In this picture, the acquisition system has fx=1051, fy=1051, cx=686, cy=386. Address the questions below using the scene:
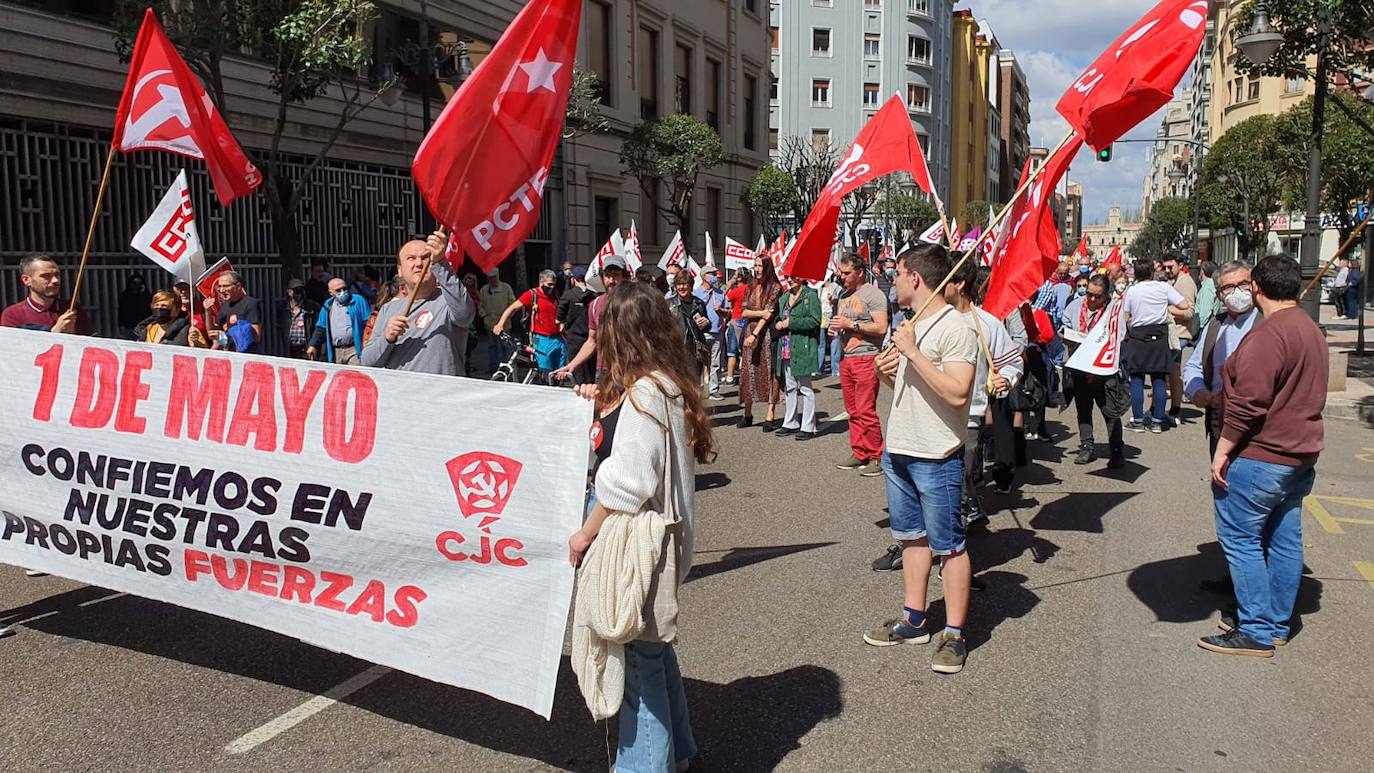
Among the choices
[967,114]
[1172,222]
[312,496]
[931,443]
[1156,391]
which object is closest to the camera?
[312,496]

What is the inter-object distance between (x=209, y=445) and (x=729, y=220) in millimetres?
31208

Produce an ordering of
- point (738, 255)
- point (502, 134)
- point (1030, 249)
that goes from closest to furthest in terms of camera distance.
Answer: point (502, 134)
point (1030, 249)
point (738, 255)

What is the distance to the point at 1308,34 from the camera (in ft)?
44.4

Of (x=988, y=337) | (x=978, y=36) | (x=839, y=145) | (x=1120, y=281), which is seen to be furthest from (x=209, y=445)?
(x=978, y=36)

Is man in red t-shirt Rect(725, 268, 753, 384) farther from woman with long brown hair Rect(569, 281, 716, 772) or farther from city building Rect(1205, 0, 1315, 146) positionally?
city building Rect(1205, 0, 1315, 146)

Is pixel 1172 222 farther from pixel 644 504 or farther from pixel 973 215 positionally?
pixel 644 504

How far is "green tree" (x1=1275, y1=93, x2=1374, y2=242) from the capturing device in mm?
22511

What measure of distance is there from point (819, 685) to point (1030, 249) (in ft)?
7.99

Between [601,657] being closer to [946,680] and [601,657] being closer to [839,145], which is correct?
[946,680]

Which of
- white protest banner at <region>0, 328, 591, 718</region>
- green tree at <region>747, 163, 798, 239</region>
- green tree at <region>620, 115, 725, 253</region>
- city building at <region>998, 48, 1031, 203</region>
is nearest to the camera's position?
white protest banner at <region>0, 328, 591, 718</region>

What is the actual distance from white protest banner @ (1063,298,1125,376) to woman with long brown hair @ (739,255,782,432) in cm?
299

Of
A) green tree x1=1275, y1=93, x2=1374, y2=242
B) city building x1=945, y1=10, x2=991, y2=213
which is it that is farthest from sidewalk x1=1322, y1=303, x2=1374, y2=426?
city building x1=945, y1=10, x2=991, y2=213

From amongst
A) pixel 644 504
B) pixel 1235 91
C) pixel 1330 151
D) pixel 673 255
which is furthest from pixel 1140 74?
pixel 1235 91

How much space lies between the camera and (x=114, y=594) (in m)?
5.61
